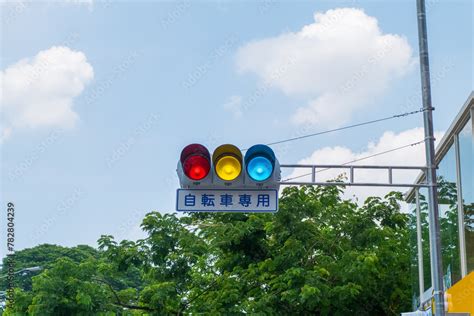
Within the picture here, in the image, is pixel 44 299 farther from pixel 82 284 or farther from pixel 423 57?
pixel 423 57

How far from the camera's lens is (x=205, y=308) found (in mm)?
17594

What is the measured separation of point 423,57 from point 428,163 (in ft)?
3.74

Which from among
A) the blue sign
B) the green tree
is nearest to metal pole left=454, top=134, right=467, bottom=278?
the green tree

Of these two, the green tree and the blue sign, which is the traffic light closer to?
the blue sign

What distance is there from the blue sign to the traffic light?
0.51 ft

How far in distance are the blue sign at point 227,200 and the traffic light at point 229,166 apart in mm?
156

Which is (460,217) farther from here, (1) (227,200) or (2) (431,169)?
(1) (227,200)

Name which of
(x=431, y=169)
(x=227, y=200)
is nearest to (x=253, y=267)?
(x=431, y=169)

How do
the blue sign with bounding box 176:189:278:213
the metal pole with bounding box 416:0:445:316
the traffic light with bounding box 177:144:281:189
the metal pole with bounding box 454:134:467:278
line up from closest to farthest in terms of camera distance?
the traffic light with bounding box 177:144:281:189
the blue sign with bounding box 176:189:278:213
the metal pole with bounding box 416:0:445:316
the metal pole with bounding box 454:134:467:278

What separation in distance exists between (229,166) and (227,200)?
0.49m

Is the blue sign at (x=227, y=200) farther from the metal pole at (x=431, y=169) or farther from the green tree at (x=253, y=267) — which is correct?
the green tree at (x=253, y=267)

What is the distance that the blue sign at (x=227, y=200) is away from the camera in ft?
25.6

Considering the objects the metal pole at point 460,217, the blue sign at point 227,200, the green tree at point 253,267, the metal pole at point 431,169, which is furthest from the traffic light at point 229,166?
the green tree at point 253,267

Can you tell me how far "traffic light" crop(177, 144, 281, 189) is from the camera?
24.4 feet
